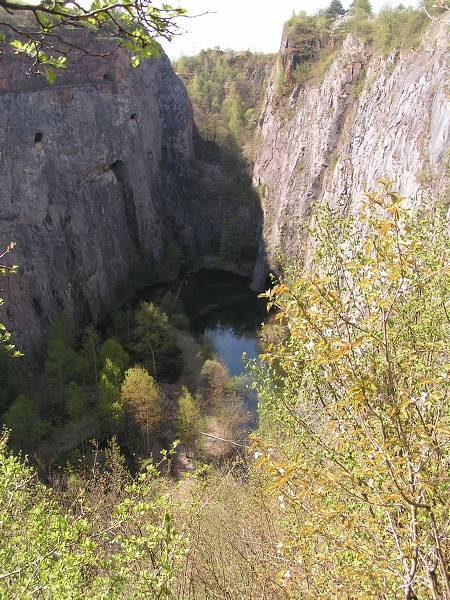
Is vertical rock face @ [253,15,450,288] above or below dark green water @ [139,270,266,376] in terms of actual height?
above

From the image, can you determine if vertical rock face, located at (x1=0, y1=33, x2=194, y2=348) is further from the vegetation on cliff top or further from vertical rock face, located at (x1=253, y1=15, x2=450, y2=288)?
the vegetation on cliff top

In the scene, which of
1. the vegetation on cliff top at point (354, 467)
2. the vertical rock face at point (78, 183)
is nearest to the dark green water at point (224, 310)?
the vertical rock face at point (78, 183)

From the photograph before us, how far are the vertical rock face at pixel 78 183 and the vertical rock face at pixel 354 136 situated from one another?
10991 mm

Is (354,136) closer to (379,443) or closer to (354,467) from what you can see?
(354,467)

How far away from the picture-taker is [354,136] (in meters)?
27.2

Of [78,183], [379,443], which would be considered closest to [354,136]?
[78,183]

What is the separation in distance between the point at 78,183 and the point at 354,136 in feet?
61.9

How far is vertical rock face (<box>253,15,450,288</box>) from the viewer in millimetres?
17312

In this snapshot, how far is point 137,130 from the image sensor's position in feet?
127

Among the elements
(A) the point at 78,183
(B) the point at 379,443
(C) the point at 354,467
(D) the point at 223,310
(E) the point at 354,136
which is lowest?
(D) the point at 223,310

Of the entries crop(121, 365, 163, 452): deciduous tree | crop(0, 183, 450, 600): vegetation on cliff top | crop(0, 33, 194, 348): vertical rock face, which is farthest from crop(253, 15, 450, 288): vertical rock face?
crop(0, 33, 194, 348): vertical rock face

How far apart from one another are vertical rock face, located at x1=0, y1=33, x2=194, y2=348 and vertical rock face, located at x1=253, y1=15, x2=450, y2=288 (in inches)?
433

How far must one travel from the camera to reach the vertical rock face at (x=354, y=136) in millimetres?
17312

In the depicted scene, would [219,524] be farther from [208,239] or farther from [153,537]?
[208,239]
